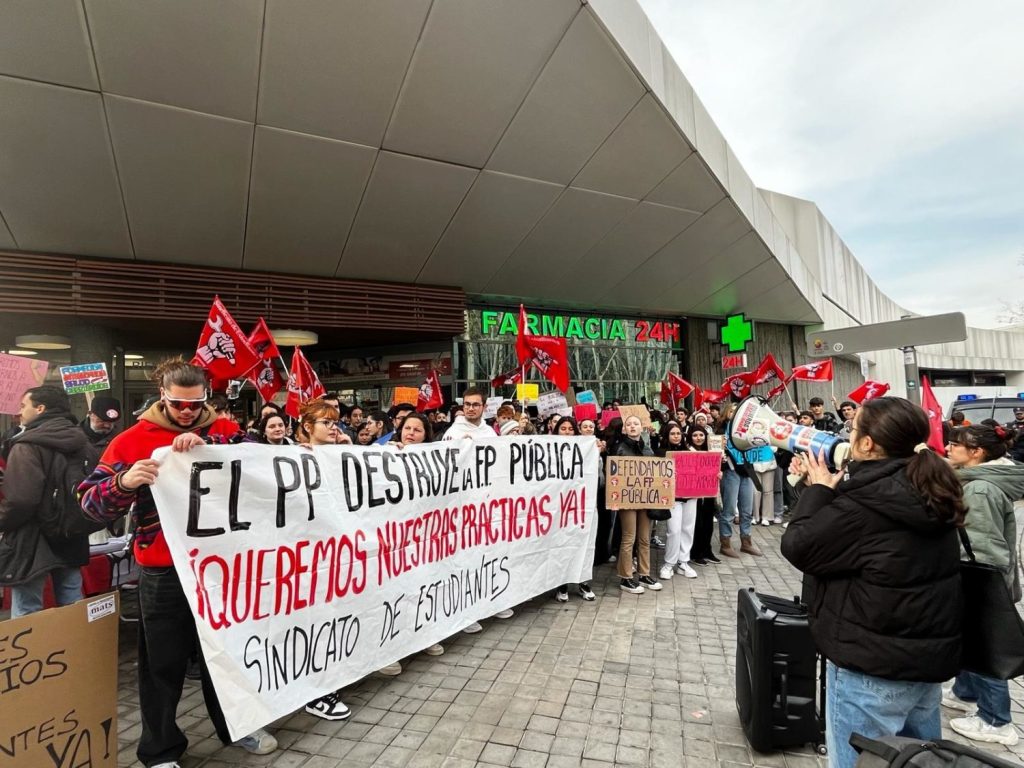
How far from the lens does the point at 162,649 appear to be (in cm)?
279

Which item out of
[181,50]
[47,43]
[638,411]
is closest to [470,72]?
[181,50]

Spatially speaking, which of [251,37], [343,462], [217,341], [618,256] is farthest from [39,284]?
[618,256]

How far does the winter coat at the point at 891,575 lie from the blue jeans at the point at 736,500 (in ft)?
17.9

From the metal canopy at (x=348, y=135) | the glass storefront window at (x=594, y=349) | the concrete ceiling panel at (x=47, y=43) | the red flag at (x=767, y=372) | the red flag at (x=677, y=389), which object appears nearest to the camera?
the concrete ceiling panel at (x=47, y=43)

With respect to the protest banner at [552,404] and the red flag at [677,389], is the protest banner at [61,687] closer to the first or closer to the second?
the protest banner at [552,404]

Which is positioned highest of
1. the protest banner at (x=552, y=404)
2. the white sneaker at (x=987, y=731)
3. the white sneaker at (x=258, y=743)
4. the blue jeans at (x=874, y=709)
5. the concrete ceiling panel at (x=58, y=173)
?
the concrete ceiling panel at (x=58, y=173)

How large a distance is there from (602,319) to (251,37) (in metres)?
11.0

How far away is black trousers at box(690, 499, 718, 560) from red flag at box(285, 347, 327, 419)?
520 cm

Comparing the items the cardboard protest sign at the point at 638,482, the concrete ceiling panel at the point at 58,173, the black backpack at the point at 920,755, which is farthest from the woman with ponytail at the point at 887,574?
the concrete ceiling panel at the point at 58,173

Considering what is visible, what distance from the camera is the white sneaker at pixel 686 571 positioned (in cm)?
609

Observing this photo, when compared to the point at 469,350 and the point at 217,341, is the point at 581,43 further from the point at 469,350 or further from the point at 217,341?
the point at 469,350

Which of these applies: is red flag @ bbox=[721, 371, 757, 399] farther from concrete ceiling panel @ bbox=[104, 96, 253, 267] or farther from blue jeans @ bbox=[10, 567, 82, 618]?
blue jeans @ bbox=[10, 567, 82, 618]

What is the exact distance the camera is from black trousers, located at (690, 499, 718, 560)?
6.74m

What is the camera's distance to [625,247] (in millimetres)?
11797
